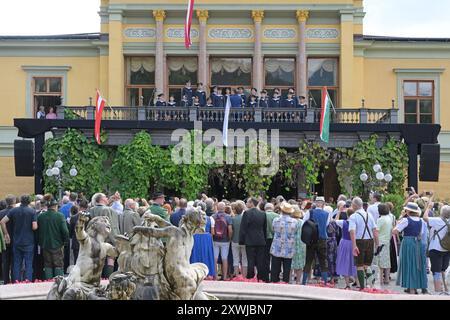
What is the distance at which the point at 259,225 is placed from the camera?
14391mm

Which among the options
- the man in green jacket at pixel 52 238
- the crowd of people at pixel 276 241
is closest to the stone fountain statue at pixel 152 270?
the crowd of people at pixel 276 241

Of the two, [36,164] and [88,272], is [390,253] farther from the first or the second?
[36,164]

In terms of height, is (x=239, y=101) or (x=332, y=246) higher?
(x=239, y=101)

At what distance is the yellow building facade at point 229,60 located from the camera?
33594 mm

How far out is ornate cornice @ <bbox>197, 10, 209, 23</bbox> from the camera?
110 feet

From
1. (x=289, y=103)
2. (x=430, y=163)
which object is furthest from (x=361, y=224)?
(x=289, y=103)

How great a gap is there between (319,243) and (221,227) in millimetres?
1871

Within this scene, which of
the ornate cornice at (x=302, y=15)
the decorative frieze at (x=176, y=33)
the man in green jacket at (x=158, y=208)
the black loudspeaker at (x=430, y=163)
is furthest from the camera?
the decorative frieze at (x=176, y=33)

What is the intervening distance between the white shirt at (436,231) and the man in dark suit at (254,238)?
285cm

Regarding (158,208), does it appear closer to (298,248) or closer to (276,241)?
(276,241)

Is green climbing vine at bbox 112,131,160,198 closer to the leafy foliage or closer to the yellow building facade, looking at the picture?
the yellow building facade

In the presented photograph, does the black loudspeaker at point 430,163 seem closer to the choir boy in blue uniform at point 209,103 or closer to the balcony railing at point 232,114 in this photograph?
the balcony railing at point 232,114

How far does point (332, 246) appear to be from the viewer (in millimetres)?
14789

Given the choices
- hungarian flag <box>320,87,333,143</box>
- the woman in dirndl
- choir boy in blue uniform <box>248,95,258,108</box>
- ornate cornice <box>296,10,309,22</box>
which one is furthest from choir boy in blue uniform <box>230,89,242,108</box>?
the woman in dirndl
